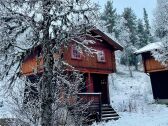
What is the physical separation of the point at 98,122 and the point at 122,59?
42918mm

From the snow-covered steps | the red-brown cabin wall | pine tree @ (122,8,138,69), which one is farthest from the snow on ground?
the red-brown cabin wall

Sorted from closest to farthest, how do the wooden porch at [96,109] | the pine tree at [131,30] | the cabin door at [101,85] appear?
the wooden porch at [96,109], the cabin door at [101,85], the pine tree at [131,30]

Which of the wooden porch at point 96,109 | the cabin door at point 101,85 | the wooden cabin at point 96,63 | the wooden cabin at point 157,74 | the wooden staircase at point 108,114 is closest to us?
the wooden porch at point 96,109

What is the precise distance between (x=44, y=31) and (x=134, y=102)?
23.7 metres

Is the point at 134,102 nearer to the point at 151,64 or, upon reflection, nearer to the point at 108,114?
the point at 151,64

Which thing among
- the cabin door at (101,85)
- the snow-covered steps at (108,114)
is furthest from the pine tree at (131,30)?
the snow-covered steps at (108,114)

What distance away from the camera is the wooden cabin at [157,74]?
34.4 m

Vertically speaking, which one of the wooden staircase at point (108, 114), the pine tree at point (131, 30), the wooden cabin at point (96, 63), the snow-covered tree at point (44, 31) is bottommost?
the wooden staircase at point (108, 114)

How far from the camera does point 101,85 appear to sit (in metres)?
29.5

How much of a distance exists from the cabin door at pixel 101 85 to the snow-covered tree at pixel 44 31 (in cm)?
1877

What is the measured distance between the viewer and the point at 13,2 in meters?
9.95

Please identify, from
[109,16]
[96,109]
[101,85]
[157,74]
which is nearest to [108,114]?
[96,109]

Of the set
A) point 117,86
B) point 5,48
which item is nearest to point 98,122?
point 5,48

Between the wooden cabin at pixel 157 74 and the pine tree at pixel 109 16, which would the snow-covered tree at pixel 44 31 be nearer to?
the wooden cabin at pixel 157 74
